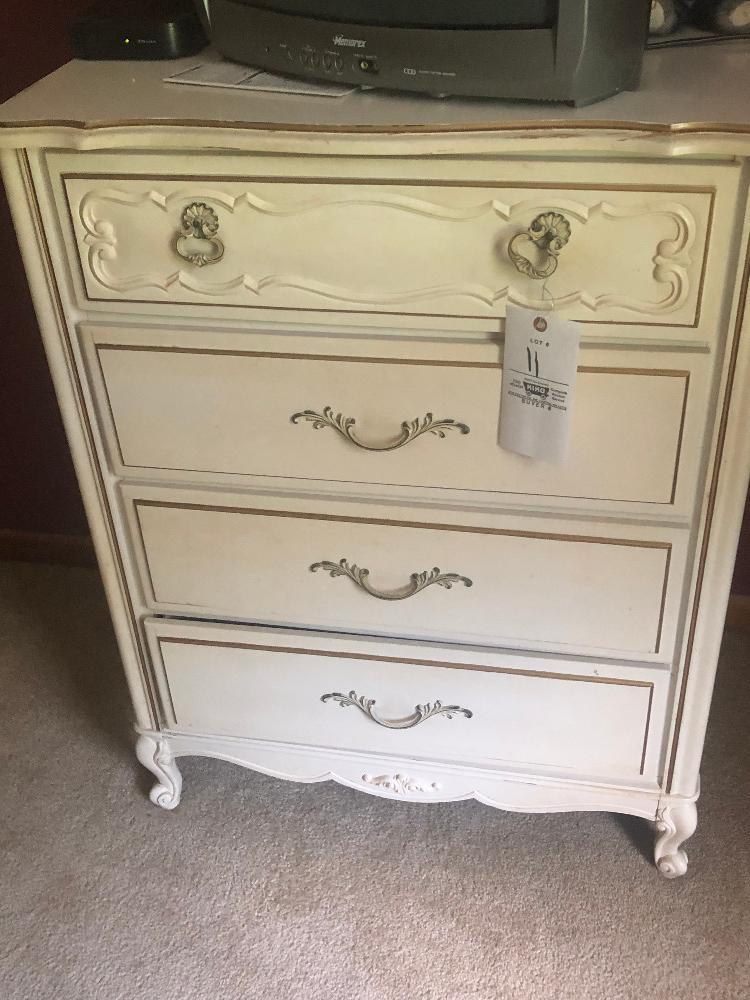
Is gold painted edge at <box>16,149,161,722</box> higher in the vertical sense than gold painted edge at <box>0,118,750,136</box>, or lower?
lower

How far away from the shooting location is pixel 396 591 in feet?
3.47

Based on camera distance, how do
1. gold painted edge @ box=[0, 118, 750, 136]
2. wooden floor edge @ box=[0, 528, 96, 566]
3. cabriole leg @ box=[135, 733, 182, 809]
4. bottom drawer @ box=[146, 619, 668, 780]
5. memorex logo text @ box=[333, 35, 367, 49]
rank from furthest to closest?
1. wooden floor edge @ box=[0, 528, 96, 566]
2. cabriole leg @ box=[135, 733, 182, 809]
3. bottom drawer @ box=[146, 619, 668, 780]
4. memorex logo text @ box=[333, 35, 367, 49]
5. gold painted edge @ box=[0, 118, 750, 136]

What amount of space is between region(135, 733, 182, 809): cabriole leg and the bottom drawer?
89 millimetres

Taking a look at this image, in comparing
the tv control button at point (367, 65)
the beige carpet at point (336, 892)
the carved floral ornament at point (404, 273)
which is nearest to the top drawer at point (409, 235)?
the carved floral ornament at point (404, 273)

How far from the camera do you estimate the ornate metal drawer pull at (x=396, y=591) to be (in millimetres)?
1031

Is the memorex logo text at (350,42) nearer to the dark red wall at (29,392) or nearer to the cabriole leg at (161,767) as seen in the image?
the dark red wall at (29,392)

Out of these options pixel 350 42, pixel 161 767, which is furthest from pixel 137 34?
pixel 161 767

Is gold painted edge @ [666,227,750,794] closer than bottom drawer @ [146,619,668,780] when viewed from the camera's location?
Yes

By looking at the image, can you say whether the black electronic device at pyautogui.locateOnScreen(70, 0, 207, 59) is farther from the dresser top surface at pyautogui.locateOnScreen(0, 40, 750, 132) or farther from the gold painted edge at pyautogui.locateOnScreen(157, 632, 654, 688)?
the gold painted edge at pyautogui.locateOnScreen(157, 632, 654, 688)

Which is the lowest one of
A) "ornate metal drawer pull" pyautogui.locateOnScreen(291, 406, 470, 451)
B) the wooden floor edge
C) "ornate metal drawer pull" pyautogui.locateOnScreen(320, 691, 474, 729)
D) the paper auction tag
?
the wooden floor edge

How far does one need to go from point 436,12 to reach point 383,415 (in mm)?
370

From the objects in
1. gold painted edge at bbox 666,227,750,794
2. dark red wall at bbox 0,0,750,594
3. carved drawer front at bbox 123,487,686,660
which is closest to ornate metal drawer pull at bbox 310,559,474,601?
carved drawer front at bbox 123,487,686,660

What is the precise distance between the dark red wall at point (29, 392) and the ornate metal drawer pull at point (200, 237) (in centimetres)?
63

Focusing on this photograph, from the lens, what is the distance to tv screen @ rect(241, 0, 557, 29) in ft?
2.59
